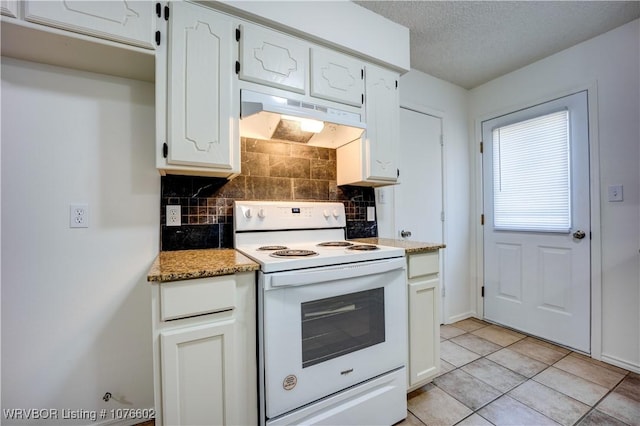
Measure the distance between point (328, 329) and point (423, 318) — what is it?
690mm

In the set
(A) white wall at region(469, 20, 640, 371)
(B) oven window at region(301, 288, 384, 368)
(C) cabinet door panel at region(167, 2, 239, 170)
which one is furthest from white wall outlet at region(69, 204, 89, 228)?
(A) white wall at region(469, 20, 640, 371)

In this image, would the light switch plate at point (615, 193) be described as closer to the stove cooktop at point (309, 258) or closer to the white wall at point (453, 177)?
the white wall at point (453, 177)

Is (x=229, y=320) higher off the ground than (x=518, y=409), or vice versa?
(x=229, y=320)

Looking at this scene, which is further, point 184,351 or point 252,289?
point 252,289

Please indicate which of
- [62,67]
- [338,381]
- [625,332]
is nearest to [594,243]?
[625,332]

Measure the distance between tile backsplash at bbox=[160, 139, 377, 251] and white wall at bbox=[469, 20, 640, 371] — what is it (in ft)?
5.55

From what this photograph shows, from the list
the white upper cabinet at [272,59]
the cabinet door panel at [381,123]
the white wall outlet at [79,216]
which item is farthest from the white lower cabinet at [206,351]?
the cabinet door panel at [381,123]

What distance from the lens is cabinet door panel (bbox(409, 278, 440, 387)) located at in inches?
62.6

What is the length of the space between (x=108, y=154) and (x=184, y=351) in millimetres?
1100

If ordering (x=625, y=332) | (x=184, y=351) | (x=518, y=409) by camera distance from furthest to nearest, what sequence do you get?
(x=625, y=332) → (x=518, y=409) → (x=184, y=351)

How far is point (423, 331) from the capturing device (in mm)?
1638

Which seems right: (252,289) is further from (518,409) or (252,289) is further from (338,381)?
(518,409)

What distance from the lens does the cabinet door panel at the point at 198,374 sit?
1.01m

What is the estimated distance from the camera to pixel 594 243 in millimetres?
2080
